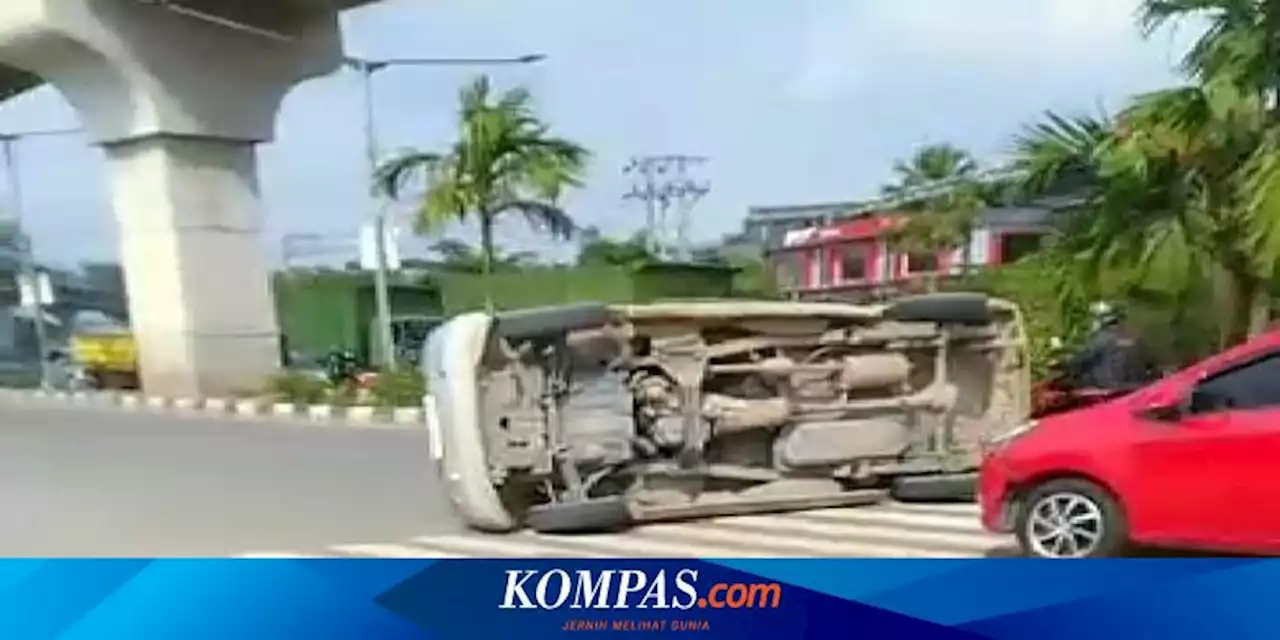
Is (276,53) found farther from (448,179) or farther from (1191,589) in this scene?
(1191,589)

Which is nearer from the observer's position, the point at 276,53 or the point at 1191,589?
the point at 1191,589

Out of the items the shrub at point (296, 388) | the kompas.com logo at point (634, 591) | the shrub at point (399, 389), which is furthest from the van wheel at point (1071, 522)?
the shrub at point (296, 388)

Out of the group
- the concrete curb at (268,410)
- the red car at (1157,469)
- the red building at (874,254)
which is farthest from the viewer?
the concrete curb at (268,410)

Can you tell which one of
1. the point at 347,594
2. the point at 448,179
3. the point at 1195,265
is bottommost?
the point at 347,594

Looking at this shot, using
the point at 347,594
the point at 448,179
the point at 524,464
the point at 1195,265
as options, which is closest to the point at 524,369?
the point at 524,464

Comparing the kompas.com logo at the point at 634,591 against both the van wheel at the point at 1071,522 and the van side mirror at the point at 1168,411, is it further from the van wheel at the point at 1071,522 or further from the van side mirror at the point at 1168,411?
the van side mirror at the point at 1168,411

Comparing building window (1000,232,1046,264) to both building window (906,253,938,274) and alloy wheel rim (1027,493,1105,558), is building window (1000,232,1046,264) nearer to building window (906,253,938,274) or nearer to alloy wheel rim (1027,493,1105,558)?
building window (906,253,938,274)
